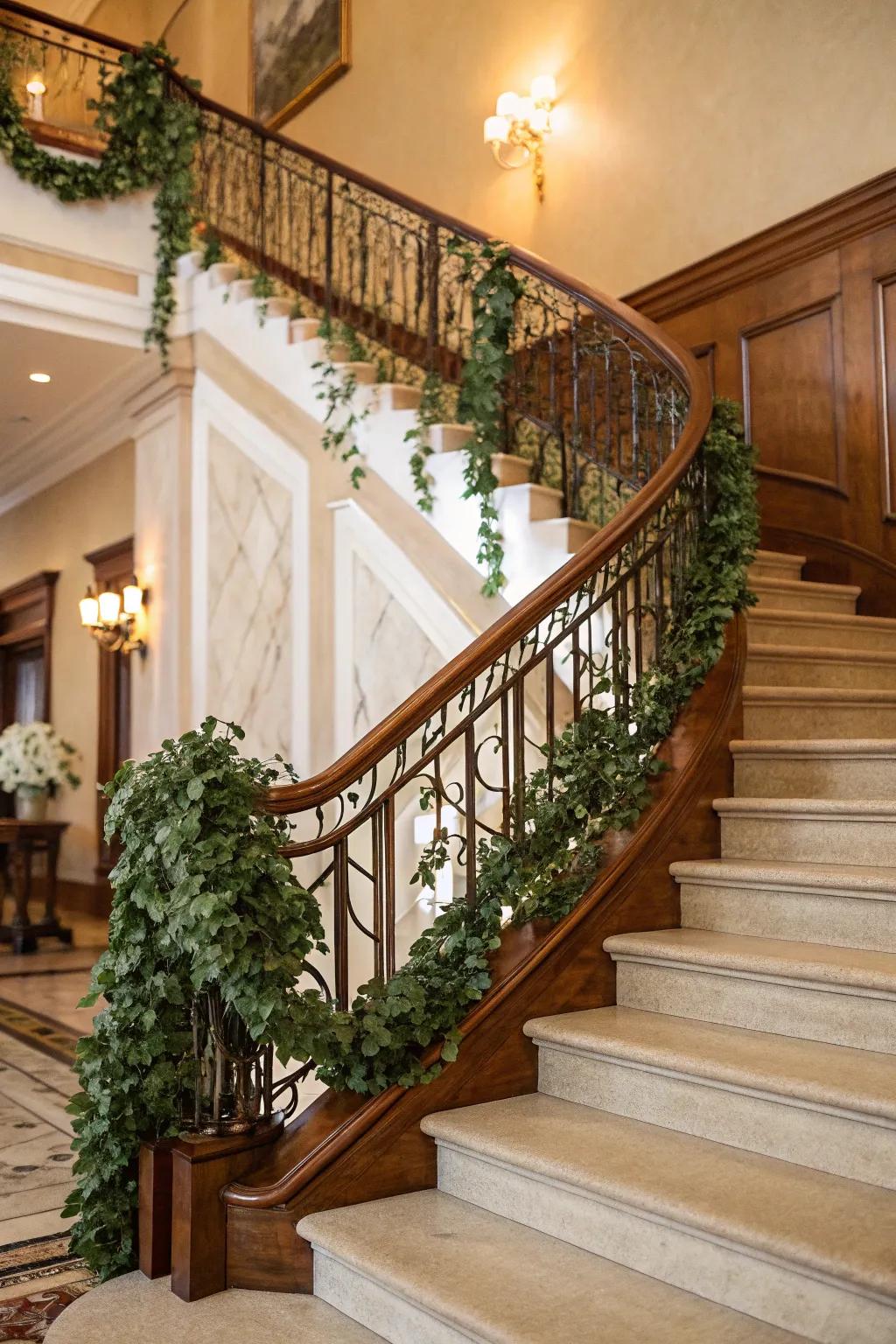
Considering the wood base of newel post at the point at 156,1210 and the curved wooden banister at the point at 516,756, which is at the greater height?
the curved wooden banister at the point at 516,756

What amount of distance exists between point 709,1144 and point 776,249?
470 cm

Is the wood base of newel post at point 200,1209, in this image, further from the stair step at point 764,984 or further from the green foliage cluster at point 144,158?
the green foliage cluster at point 144,158

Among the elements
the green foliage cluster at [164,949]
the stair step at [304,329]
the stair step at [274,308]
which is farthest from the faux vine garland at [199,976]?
the stair step at [274,308]

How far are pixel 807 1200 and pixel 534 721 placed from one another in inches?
120

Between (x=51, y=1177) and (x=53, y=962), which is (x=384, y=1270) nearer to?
(x=51, y=1177)

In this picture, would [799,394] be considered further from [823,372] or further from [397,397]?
[397,397]

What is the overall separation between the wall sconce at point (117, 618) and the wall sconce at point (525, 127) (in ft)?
11.9

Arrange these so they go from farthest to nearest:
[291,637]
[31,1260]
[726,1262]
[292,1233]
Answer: [291,637]
[31,1260]
[292,1233]
[726,1262]

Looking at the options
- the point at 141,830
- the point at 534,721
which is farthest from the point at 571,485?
the point at 141,830

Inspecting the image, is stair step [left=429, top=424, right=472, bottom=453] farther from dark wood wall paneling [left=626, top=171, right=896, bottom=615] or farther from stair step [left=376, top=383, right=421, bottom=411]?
dark wood wall paneling [left=626, top=171, right=896, bottom=615]

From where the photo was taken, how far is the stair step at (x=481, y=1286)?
6.58 feet

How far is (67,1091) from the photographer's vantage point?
431 cm

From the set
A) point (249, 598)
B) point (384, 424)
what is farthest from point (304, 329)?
point (249, 598)

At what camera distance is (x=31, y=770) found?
8039mm
